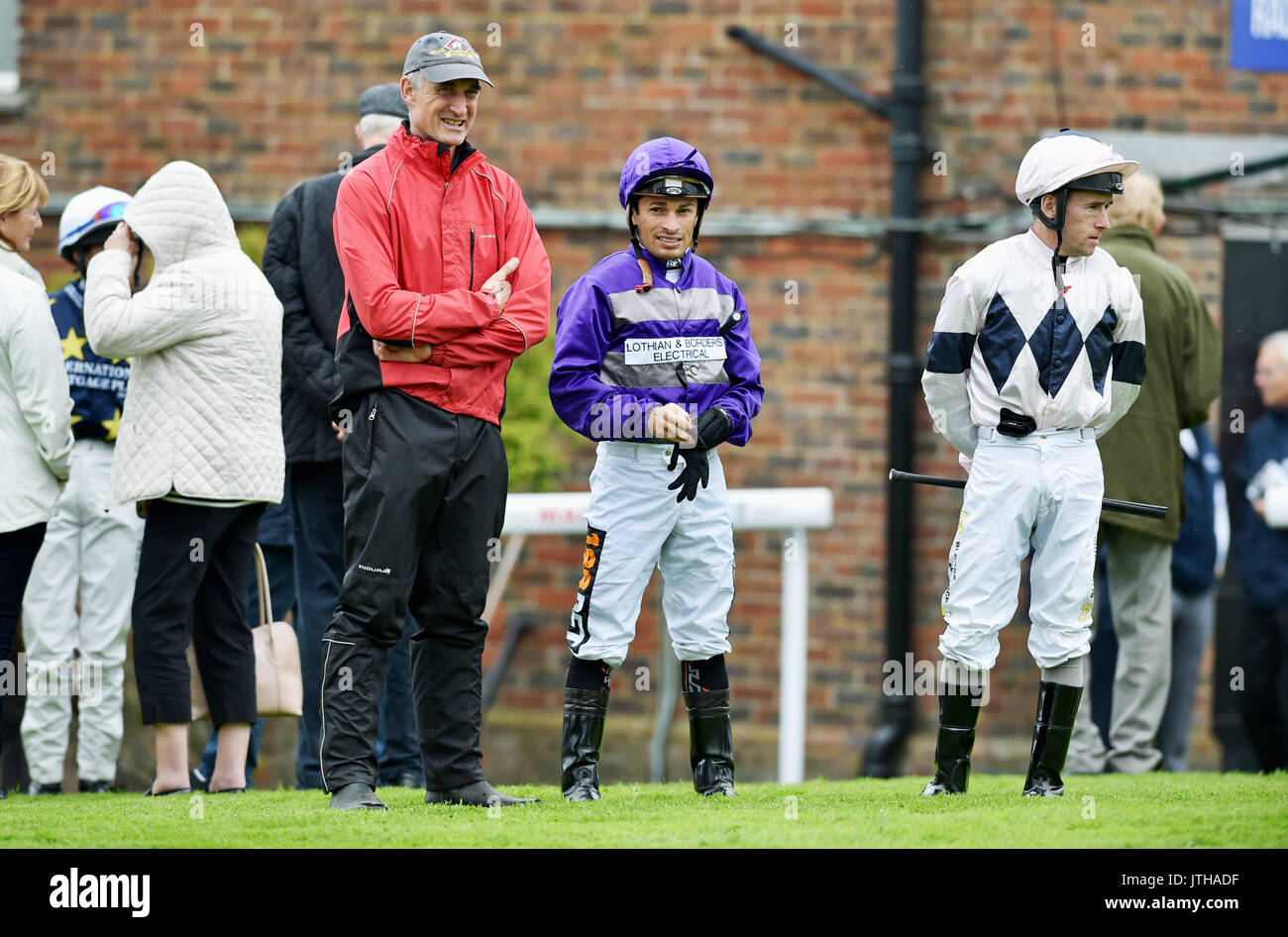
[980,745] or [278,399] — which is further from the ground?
[278,399]

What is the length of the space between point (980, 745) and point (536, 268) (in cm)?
482

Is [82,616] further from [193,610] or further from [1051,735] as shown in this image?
[1051,735]

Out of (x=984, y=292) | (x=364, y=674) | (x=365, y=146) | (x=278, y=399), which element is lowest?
(x=364, y=674)

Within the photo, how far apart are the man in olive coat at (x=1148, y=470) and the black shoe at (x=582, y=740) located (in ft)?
7.90

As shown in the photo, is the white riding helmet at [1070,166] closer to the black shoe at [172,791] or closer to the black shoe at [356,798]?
the black shoe at [356,798]

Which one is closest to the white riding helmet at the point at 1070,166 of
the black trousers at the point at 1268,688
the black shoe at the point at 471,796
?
the black shoe at the point at 471,796

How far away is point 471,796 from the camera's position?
492 centimetres

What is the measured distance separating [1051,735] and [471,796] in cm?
177

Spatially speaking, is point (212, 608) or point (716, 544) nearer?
point (716, 544)

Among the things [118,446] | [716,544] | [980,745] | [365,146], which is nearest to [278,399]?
[118,446]

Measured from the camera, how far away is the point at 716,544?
200 inches

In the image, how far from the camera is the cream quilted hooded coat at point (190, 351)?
5305 mm
